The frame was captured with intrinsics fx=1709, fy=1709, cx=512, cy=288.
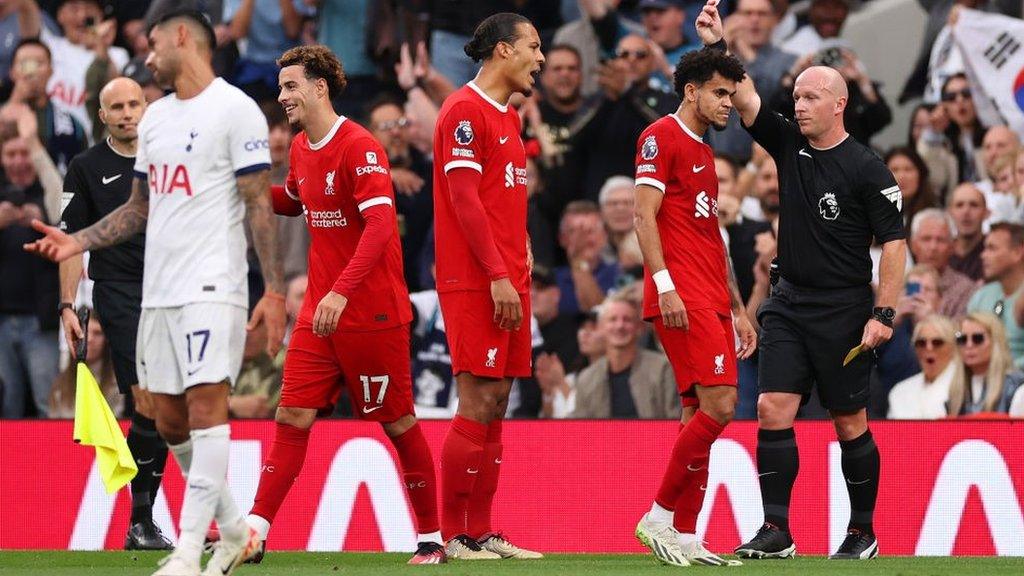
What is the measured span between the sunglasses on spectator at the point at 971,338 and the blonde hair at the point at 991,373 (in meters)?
0.05

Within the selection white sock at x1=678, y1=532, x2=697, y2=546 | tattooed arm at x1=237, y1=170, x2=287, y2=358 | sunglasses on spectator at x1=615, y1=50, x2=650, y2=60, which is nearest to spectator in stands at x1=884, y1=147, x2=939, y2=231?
sunglasses on spectator at x1=615, y1=50, x2=650, y2=60

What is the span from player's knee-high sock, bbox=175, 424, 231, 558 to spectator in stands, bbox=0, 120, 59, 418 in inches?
263

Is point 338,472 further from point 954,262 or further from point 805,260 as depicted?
point 954,262

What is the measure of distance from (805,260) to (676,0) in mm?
5508

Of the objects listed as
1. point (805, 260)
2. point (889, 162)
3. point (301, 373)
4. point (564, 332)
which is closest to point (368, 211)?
point (301, 373)

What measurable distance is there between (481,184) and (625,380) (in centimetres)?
429

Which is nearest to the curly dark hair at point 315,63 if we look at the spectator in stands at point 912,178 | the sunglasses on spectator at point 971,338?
the sunglasses on spectator at point 971,338

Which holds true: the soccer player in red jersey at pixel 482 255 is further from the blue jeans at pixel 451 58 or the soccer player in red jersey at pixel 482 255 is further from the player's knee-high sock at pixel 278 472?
the blue jeans at pixel 451 58

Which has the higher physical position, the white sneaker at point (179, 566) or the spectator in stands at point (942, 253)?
the spectator in stands at point (942, 253)

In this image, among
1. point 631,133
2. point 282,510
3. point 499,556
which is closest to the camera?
point 499,556

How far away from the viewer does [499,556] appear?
8.56 m

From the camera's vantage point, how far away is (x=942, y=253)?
12438 millimetres

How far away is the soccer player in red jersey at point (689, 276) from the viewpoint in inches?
321

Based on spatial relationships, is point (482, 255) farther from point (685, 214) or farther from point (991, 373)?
point (991, 373)
